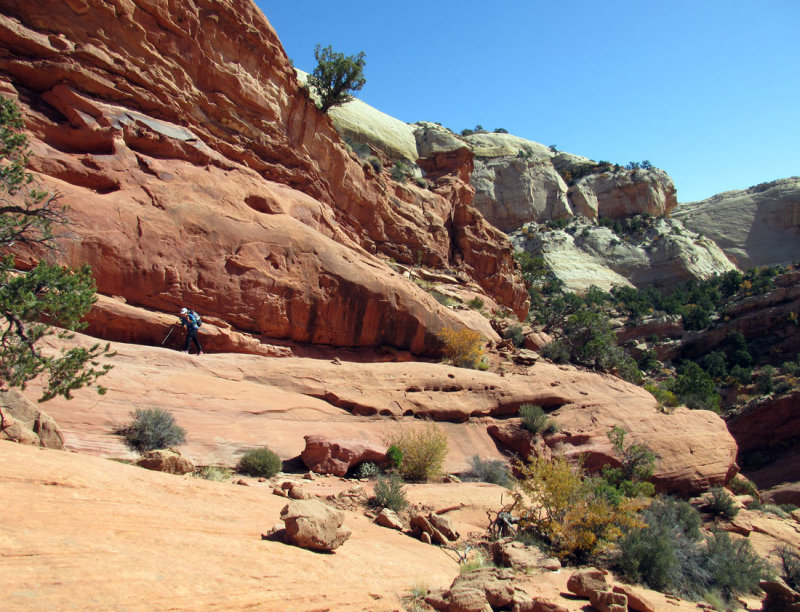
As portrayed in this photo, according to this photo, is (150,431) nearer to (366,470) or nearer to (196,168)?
(366,470)

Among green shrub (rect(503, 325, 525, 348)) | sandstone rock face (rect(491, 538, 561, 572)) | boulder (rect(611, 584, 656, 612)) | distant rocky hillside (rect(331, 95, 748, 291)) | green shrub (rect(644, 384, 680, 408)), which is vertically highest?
distant rocky hillside (rect(331, 95, 748, 291))

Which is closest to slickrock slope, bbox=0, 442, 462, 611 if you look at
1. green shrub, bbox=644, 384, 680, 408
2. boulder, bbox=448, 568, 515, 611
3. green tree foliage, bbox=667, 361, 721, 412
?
boulder, bbox=448, 568, 515, 611

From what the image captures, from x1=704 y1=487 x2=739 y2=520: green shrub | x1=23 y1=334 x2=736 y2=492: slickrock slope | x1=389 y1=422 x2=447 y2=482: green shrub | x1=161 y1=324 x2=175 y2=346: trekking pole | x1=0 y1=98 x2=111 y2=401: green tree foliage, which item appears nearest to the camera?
x1=0 y1=98 x2=111 y2=401: green tree foliage

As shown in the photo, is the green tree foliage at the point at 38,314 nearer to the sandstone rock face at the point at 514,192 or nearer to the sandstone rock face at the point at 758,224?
the sandstone rock face at the point at 514,192

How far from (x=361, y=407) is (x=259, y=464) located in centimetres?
498

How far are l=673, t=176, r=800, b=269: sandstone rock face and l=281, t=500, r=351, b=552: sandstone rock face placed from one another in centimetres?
9108

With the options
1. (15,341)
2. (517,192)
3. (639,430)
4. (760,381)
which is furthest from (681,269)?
(15,341)

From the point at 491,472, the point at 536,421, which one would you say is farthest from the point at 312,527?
the point at 536,421

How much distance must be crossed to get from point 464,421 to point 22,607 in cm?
1454

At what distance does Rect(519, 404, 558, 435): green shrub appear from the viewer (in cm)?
1734

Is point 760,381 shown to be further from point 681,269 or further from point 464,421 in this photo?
point 464,421

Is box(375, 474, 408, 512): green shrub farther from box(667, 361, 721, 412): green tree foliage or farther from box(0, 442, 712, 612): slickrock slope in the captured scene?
box(667, 361, 721, 412): green tree foliage

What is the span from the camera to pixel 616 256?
68.6 metres

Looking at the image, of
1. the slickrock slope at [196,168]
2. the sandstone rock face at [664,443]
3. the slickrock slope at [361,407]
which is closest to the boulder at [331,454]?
the slickrock slope at [361,407]
